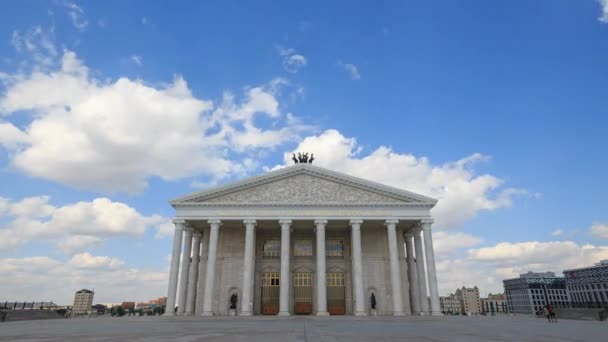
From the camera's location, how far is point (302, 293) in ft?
118

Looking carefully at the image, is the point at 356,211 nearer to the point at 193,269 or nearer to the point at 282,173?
the point at 282,173

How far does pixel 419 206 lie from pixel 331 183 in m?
7.85

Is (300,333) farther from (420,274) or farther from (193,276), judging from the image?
(193,276)

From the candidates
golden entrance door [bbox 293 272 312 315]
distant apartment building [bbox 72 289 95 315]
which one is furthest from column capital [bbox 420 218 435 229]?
distant apartment building [bbox 72 289 95 315]

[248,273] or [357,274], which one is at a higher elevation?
[248,273]

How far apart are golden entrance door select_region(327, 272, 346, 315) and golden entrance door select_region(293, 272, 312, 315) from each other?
180 centimetres

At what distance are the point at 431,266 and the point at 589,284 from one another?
10439 centimetres

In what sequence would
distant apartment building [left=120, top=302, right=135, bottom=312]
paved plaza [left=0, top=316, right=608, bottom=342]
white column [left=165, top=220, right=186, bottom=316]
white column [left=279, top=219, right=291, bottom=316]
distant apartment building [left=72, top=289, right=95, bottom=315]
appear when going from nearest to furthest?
paved plaza [left=0, top=316, right=608, bottom=342]
white column [left=279, top=219, right=291, bottom=316]
white column [left=165, top=220, right=186, bottom=316]
distant apartment building [left=120, top=302, right=135, bottom=312]
distant apartment building [left=72, top=289, right=95, bottom=315]

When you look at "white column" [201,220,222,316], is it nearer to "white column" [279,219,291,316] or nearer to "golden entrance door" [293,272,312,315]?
"white column" [279,219,291,316]

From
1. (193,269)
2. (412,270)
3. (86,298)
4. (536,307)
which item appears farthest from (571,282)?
(86,298)

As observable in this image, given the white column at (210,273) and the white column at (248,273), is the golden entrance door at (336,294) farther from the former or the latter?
the white column at (210,273)

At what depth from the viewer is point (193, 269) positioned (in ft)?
118

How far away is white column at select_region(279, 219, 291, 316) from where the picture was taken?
100 feet

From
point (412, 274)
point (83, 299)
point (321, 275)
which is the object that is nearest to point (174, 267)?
point (321, 275)
